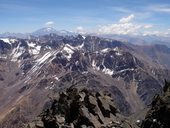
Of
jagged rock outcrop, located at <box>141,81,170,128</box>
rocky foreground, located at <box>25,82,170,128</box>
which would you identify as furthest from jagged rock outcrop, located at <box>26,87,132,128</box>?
jagged rock outcrop, located at <box>141,81,170,128</box>

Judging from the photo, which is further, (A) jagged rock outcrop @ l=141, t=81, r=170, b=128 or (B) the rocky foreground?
(A) jagged rock outcrop @ l=141, t=81, r=170, b=128

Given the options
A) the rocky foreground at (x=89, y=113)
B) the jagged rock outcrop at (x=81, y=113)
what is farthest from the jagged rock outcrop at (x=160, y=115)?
the jagged rock outcrop at (x=81, y=113)

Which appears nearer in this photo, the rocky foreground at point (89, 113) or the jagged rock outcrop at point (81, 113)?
the jagged rock outcrop at point (81, 113)

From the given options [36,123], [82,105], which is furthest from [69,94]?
[36,123]

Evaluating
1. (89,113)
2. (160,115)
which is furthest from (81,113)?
(160,115)

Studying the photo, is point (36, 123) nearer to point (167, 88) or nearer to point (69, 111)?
point (69, 111)

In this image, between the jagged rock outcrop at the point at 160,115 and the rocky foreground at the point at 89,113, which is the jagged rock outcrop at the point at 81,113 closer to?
the rocky foreground at the point at 89,113

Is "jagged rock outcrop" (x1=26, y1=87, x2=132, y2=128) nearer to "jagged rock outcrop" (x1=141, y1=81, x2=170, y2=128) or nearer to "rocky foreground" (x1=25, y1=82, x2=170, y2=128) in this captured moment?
"rocky foreground" (x1=25, y1=82, x2=170, y2=128)

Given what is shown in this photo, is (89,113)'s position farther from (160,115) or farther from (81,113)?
(160,115)
